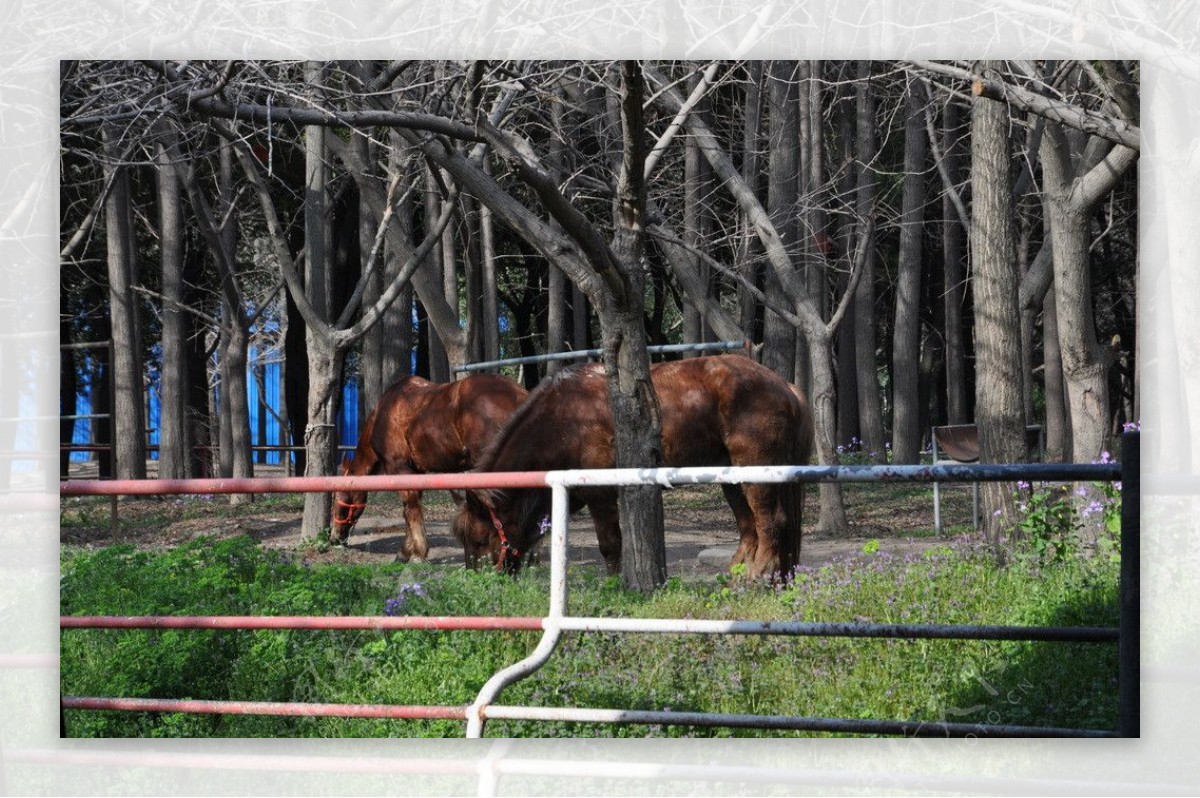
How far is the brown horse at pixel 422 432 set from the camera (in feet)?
40.4

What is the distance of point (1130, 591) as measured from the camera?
13.4 feet

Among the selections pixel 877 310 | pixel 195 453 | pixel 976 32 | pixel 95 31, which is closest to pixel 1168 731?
pixel 976 32

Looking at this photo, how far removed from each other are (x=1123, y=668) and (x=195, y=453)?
68.5 feet

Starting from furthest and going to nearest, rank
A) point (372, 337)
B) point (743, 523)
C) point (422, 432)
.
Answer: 1. point (372, 337)
2. point (422, 432)
3. point (743, 523)

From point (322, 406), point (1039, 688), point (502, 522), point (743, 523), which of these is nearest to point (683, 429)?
point (743, 523)

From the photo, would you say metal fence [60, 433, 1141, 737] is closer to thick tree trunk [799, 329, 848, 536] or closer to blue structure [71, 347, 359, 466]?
thick tree trunk [799, 329, 848, 536]

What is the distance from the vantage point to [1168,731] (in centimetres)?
476

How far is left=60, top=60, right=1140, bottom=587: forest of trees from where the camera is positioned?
287 inches

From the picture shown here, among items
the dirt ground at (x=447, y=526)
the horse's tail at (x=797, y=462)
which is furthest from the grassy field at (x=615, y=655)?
the dirt ground at (x=447, y=526)

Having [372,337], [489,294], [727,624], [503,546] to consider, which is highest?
[489,294]

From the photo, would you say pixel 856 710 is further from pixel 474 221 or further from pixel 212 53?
pixel 474 221

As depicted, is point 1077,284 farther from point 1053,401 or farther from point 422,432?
point 1053,401

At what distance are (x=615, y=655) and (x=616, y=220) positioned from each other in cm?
319

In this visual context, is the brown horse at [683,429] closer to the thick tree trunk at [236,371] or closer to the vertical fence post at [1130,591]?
the vertical fence post at [1130,591]
